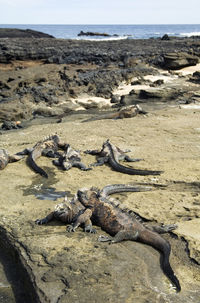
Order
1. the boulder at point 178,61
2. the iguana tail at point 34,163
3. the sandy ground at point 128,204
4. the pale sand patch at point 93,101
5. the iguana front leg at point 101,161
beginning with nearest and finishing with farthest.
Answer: the sandy ground at point 128,204, the iguana tail at point 34,163, the iguana front leg at point 101,161, the pale sand patch at point 93,101, the boulder at point 178,61

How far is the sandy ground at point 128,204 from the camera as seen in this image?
3.62 meters

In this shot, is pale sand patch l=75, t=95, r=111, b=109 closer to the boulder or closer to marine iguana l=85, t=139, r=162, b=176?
marine iguana l=85, t=139, r=162, b=176

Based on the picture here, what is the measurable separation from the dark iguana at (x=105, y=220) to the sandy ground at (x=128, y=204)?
121 mm

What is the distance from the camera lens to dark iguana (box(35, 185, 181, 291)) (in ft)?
14.5

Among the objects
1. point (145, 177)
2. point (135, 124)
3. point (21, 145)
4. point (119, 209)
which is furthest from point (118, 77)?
point (119, 209)

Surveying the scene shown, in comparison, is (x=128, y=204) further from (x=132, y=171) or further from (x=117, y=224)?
(x=132, y=171)

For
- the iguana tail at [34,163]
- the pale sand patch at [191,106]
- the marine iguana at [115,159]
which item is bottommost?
the iguana tail at [34,163]

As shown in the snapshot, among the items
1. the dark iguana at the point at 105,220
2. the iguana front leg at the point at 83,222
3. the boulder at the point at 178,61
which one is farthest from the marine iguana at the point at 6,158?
the boulder at the point at 178,61

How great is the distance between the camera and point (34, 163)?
291 inches

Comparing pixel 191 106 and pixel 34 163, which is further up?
pixel 191 106

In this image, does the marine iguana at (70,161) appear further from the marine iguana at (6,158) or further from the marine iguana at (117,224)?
the marine iguana at (117,224)

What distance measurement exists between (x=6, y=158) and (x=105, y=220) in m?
3.49

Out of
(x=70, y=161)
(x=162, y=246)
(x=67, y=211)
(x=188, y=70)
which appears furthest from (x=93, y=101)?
(x=162, y=246)

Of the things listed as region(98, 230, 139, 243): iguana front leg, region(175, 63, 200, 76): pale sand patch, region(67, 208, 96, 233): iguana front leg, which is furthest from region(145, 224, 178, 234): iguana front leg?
region(175, 63, 200, 76): pale sand patch
